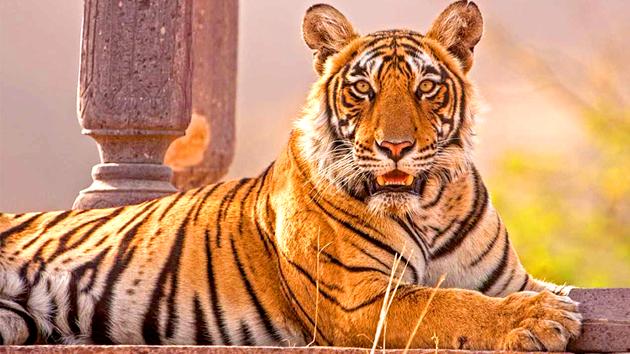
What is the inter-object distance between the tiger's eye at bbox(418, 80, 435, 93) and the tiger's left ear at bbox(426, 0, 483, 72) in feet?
0.78

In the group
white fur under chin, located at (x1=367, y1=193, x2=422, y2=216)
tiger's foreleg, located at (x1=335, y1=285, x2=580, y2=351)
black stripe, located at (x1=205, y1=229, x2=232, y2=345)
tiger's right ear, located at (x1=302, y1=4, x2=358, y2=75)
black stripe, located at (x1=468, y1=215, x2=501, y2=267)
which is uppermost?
tiger's right ear, located at (x1=302, y1=4, x2=358, y2=75)

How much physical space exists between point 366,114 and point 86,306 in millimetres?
1108

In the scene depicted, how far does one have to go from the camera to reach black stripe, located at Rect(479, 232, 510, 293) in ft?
13.8

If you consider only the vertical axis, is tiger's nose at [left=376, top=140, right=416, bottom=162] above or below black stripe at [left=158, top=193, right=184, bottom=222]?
above

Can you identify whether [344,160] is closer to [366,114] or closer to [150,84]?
[366,114]

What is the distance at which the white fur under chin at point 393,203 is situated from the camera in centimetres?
402

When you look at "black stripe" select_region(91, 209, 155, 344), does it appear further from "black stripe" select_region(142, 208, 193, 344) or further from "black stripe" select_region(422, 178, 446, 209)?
"black stripe" select_region(422, 178, 446, 209)

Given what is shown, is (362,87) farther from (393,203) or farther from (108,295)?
(108,295)

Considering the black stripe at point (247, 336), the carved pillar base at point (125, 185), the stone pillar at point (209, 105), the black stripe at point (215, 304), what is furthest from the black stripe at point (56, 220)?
the stone pillar at point (209, 105)

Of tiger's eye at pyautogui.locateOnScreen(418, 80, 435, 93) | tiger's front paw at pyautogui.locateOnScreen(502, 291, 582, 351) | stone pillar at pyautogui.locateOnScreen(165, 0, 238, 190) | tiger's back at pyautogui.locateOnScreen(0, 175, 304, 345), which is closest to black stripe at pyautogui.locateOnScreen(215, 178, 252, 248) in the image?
tiger's back at pyautogui.locateOnScreen(0, 175, 304, 345)

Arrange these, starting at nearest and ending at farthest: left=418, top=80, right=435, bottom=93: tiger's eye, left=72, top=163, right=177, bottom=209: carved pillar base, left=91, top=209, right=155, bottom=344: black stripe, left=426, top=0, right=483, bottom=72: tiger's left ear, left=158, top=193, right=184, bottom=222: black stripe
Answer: left=418, top=80, right=435, bottom=93: tiger's eye → left=426, top=0, right=483, bottom=72: tiger's left ear → left=91, top=209, right=155, bottom=344: black stripe → left=158, top=193, right=184, bottom=222: black stripe → left=72, top=163, right=177, bottom=209: carved pillar base

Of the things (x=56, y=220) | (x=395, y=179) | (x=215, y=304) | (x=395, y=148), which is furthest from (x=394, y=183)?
(x=56, y=220)

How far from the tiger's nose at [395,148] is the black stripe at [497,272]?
54 cm

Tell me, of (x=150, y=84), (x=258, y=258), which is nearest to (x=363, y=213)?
(x=258, y=258)
